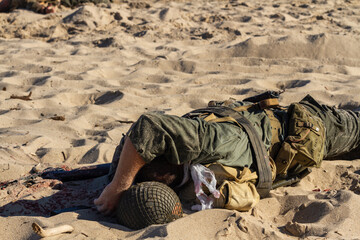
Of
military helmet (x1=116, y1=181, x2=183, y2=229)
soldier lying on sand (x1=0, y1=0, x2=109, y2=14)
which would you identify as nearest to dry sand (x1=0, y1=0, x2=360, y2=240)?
military helmet (x1=116, y1=181, x2=183, y2=229)

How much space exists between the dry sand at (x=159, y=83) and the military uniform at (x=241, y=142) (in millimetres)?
160

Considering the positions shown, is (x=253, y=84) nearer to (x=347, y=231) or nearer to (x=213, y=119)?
(x=213, y=119)

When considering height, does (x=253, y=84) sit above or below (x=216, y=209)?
below

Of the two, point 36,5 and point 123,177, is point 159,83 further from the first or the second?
point 36,5

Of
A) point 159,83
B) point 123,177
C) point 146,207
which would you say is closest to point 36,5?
point 159,83

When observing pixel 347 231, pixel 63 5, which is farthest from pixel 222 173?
pixel 63 5

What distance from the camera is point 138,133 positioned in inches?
88.7

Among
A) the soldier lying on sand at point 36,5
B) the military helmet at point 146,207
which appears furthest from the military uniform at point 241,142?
the soldier lying on sand at point 36,5

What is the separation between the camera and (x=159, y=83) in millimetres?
5148

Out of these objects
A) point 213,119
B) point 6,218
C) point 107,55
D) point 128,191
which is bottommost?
point 107,55

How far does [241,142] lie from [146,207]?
663mm

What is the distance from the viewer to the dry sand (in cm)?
231

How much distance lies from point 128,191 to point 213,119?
66 centimetres

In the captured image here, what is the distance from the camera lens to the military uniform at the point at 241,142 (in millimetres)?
2275
